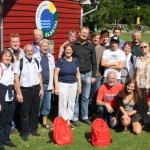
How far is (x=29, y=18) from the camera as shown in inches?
326

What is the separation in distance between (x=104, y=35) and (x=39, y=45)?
1660 millimetres

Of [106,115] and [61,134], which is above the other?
[106,115]

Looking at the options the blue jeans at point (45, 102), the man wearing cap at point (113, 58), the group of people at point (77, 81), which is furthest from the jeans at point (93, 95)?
the blue jeans at point (45, 102)

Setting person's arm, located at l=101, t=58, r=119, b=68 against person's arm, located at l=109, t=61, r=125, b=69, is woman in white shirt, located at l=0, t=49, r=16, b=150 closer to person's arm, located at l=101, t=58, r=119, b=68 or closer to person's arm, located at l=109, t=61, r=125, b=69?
person's arm, located at l=101, t=58, r=119, b=68

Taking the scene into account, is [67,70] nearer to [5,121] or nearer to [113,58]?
[113,58]

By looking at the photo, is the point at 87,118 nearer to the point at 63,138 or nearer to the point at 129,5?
the point at 63,138

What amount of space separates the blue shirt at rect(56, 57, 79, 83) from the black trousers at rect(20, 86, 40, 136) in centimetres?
69

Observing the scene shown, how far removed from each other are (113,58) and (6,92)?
8.50 feet

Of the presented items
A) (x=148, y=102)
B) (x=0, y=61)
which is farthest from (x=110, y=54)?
(x=0, y=61)

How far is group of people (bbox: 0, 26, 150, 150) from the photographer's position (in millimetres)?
5719

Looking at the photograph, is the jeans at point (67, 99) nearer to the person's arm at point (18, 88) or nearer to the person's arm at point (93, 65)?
the person's arm at point (93, 65)

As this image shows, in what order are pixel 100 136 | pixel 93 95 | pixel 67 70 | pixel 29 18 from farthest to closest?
pixel 29 18 → pixel 93 95 → pixel 67 70 → pixel 100 136

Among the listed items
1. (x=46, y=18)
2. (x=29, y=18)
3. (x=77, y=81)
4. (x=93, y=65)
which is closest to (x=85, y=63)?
(x=93, y=65)

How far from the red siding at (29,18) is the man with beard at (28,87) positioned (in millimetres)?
1828
